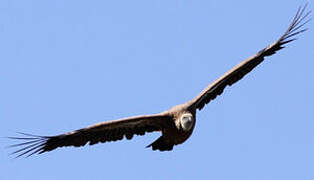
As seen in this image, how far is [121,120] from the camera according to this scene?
15.6 metres

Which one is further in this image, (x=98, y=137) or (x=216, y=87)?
(x=216, y=87)

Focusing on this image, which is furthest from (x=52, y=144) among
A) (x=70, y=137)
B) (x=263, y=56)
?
(x=263, y=56)

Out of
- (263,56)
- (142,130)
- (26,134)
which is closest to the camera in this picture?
(26,134)

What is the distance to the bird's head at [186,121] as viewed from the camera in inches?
616

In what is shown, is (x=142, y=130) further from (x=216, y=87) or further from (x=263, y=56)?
(x=263, y=56)

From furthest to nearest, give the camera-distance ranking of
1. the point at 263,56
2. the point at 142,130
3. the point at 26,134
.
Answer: the point at 263,56, the point at 142,130, the point at 26,134

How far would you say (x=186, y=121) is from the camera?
51.4ft

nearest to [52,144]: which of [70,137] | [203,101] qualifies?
[70,137]

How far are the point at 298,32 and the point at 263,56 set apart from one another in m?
0.85

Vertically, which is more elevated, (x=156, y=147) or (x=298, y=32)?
(x=298, y=32)

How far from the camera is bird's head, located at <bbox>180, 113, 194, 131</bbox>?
51.3ft

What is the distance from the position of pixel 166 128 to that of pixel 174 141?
0.87 ft

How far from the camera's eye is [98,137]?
51.9ft

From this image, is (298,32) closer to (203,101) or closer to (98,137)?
(203,101)
